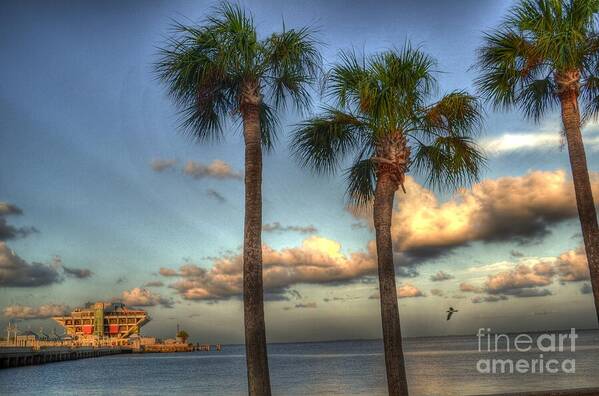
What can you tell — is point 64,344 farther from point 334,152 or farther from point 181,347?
point 334,152

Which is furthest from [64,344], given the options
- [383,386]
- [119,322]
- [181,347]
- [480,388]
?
[480,388]

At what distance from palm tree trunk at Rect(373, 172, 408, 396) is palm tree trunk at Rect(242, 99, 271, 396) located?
8.55ft

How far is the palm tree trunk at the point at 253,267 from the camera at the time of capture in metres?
11.3

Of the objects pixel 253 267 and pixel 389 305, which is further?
pixel 389 305

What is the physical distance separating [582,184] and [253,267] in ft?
22.8

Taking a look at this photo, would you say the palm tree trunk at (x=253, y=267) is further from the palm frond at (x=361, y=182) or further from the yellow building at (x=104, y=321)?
the yellow building at (x=104, y=321)

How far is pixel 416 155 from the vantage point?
14766 mm

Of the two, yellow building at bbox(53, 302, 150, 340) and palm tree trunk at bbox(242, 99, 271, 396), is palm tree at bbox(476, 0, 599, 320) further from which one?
yellow building at bbox(53, 302, 150, 340)

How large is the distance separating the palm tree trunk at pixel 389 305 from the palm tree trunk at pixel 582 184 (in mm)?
3858

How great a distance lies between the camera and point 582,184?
12836 millimetres

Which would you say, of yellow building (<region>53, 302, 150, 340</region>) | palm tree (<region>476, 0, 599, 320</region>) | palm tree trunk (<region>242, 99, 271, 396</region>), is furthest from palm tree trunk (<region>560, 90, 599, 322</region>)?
yellow building (<region>53, 302, 150, 340</region>)

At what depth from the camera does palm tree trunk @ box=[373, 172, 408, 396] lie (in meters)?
12.4
